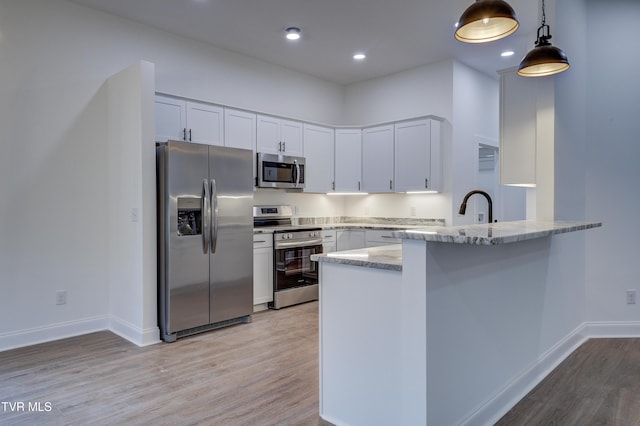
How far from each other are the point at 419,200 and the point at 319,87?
2.24 metres

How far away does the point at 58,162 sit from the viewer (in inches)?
148

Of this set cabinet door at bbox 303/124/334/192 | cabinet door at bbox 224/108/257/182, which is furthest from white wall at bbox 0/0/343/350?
cabinet door at bbox 303/124/334/192

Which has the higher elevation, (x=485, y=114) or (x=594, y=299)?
(x=485, y=114)

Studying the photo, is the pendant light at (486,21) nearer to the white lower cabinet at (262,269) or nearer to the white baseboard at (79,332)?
the white lower cabinet at (262,269)

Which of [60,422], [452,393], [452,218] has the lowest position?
A: [60,422]

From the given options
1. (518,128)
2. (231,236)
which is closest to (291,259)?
(231,236)

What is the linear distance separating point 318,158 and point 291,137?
55 centimetres

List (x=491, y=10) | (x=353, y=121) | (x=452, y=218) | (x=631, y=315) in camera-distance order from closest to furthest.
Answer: (x=491, y=10)
(x=631, y=315)
(x=452, y=218)
(x=353, y=121)

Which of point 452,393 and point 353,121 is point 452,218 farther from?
point 452,393

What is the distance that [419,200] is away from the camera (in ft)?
18.5

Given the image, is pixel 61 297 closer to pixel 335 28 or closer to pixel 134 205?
pixel 134 205

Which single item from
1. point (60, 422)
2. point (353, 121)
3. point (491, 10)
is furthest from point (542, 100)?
point (60, 422)

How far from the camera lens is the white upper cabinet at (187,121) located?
4234 mm

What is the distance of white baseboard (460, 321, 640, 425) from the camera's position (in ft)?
7.46
